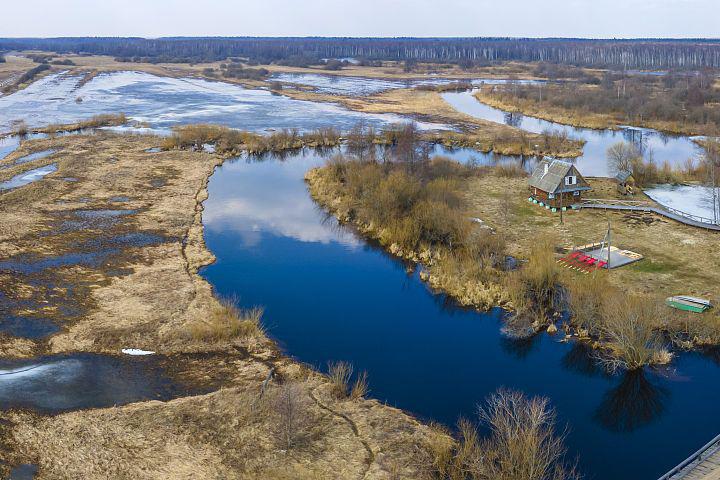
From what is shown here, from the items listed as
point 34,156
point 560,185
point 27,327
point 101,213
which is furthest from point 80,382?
point 34,156

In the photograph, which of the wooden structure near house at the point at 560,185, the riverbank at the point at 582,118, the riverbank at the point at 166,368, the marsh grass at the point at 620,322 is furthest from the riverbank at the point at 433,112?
the marsh grass at the point at 620,322

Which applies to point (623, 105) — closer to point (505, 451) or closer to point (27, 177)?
point (27, 177)

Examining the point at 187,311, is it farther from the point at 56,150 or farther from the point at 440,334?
the point at 56,150

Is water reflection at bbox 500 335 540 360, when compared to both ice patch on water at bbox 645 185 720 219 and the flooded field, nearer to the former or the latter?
ice patch on water at bbox 645 185 720 219

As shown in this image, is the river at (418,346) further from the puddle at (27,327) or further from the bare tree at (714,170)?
the bare tree at (714,170)

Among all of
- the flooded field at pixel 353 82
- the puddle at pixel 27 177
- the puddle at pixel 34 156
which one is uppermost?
the flooded field at pixel 353 82

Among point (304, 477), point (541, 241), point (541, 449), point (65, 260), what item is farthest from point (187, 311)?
point (541, 241)
